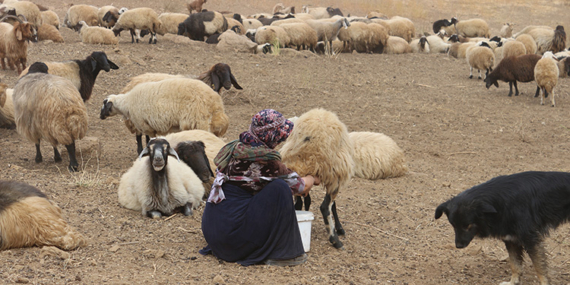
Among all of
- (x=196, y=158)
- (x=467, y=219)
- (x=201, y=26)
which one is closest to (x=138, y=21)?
(x=201, y=26)

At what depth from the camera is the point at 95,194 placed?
243 inches

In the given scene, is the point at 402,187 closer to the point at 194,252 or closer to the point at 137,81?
the point at 194,252

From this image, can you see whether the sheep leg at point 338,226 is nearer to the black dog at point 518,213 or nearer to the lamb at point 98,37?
the black dog at point 518,213

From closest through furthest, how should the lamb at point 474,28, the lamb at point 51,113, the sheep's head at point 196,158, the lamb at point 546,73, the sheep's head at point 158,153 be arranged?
the sheep's head at point 158,153, the sheep's head at point 196,158, the lamb at point 51,113, the lamb at point 546,73, the lamb at point 474,28

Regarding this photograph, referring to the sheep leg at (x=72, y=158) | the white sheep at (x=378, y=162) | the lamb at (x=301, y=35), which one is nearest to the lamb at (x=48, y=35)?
the lamb at (x=301, y=35)

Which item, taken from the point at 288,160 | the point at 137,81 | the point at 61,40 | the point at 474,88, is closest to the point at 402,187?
the point at 288,160

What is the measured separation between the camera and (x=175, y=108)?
797 cm

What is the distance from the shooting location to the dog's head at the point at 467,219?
13.0ft

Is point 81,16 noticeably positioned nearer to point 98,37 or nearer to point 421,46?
point 98,37

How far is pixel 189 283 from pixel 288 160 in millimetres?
1476

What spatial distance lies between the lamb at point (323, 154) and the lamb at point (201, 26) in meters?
17.3

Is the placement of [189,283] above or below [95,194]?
above

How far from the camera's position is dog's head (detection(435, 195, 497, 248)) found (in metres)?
3.95

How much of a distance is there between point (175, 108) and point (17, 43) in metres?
6.68
